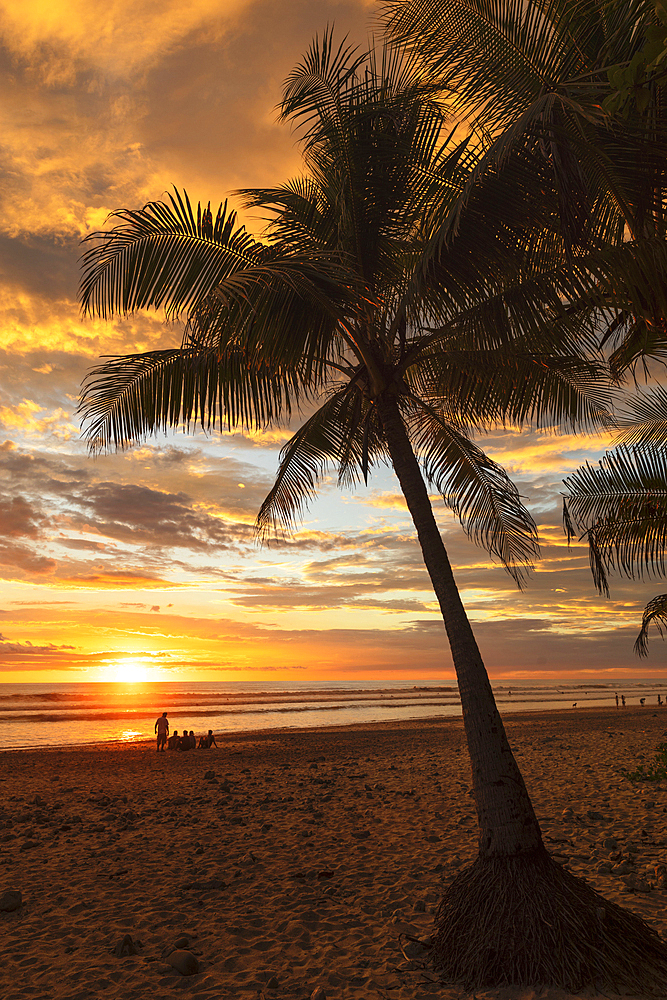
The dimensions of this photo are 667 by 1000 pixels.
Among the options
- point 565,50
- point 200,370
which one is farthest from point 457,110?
point 200,370

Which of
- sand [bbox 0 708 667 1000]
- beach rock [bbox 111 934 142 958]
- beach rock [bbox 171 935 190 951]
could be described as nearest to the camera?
sand [bbox 0 708 667 1000]

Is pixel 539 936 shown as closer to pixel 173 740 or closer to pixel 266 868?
pixel 266 868

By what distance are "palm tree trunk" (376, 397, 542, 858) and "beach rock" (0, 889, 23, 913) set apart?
4.43m

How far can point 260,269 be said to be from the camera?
4547mm

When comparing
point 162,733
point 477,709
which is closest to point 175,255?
point 477,709

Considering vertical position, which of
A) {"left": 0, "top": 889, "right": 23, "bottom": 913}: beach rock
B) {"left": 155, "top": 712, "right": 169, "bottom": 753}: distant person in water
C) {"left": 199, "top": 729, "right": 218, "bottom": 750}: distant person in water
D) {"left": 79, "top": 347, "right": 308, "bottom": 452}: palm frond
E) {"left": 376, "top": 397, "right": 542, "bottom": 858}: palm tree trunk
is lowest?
{"left": 199, "top": 729, "right": 218, "bottom": 750}: distant person in water

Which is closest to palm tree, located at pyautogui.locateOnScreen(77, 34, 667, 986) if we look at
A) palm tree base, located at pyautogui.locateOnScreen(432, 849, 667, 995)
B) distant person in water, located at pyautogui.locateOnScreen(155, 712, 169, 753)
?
palm tree base, located at pyautogui.locateOnScreen(432, 849, 667, 995)

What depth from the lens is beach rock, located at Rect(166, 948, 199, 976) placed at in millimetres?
4434

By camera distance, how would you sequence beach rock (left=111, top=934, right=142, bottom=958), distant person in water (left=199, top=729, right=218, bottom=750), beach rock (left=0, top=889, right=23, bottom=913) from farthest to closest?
distant person in water (left=199, top=729, right=218, bottom=750) < beach rock (left=0, top=889, right=23, bottom=913) < beach rock (left=111, top=934, right=142, bottom=958)

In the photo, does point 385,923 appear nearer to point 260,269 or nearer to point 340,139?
point 260,269

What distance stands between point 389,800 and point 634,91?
1032cm

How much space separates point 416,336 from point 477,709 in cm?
362

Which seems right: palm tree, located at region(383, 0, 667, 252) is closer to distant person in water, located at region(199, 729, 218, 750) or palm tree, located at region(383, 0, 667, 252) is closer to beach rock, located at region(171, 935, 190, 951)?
beach rock, located at region(171, 935, 190, 951)

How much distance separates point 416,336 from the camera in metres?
6.10
